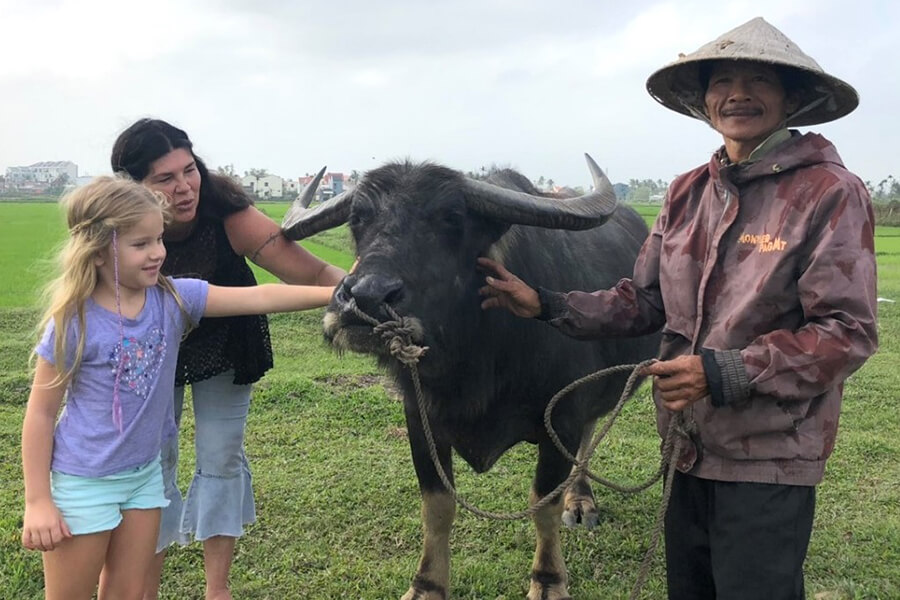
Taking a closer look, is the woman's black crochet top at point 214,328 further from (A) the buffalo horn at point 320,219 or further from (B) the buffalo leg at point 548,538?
(B) the buffalo leg at point 548,538

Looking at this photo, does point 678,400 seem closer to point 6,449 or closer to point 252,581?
point 252,581

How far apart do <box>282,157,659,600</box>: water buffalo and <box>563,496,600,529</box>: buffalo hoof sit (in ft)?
2.00

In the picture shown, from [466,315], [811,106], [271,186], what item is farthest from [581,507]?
[271,186]

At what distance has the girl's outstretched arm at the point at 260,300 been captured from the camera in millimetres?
2553

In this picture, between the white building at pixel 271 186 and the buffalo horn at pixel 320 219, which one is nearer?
the buffalo horn at pixel 320 219

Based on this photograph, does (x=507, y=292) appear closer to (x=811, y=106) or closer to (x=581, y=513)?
(x=811, y=106)

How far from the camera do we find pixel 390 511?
4117 mm

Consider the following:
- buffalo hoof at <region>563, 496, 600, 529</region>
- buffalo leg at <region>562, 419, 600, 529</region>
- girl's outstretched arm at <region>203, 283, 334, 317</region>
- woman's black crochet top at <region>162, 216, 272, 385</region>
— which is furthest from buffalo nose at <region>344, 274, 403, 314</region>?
buffalo hoof at <region>563, 496, 600, 529</region>

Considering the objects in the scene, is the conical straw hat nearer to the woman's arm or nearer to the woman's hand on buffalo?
the woman's hand on buffalo

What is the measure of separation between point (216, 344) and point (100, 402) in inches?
26.0

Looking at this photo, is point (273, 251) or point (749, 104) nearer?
point (749, 104)

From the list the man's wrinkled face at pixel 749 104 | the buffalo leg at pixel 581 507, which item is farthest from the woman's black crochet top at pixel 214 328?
the buffalo leg at pixel 581 507

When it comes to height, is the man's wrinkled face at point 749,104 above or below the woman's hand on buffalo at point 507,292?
above

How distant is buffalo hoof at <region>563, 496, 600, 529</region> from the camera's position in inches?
161
